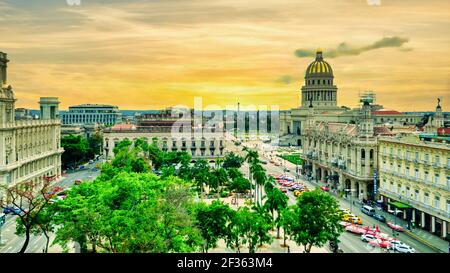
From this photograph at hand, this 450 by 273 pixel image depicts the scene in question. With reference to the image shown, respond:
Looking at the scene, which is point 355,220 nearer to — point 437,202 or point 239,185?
point 437,202

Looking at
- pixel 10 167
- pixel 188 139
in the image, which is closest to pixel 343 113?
pixel 188 139

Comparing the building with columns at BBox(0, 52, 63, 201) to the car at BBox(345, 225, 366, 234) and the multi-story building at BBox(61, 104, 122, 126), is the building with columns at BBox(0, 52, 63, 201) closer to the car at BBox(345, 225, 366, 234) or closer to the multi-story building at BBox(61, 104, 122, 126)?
the car at BBox(345, 225, 366, 234)

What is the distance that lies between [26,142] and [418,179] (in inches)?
1497

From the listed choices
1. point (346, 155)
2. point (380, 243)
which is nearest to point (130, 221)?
point (380, 243)

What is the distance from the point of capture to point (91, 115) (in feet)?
375

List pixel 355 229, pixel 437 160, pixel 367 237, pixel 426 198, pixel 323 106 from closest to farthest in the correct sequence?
pixel 367 237 < pixel 437 160 < pixel 355 229 < pixel 426 198 < pixel 323 106

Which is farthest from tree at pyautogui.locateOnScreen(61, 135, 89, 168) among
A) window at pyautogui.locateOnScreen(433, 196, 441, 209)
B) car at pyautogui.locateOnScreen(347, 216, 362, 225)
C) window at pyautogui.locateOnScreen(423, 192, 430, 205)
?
window at pyautogui.locateOnScreen(433, 196, 441, 209)

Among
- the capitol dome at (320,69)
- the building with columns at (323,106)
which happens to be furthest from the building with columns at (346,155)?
the capitol dome at (320,69)

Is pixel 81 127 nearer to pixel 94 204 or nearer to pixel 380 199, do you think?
pixel 380 199

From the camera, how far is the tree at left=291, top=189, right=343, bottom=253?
21.8 metres

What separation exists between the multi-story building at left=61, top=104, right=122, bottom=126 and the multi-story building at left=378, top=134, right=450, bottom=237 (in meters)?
83.0

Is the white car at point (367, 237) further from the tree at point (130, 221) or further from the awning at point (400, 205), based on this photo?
the tree at point (130, 221)
